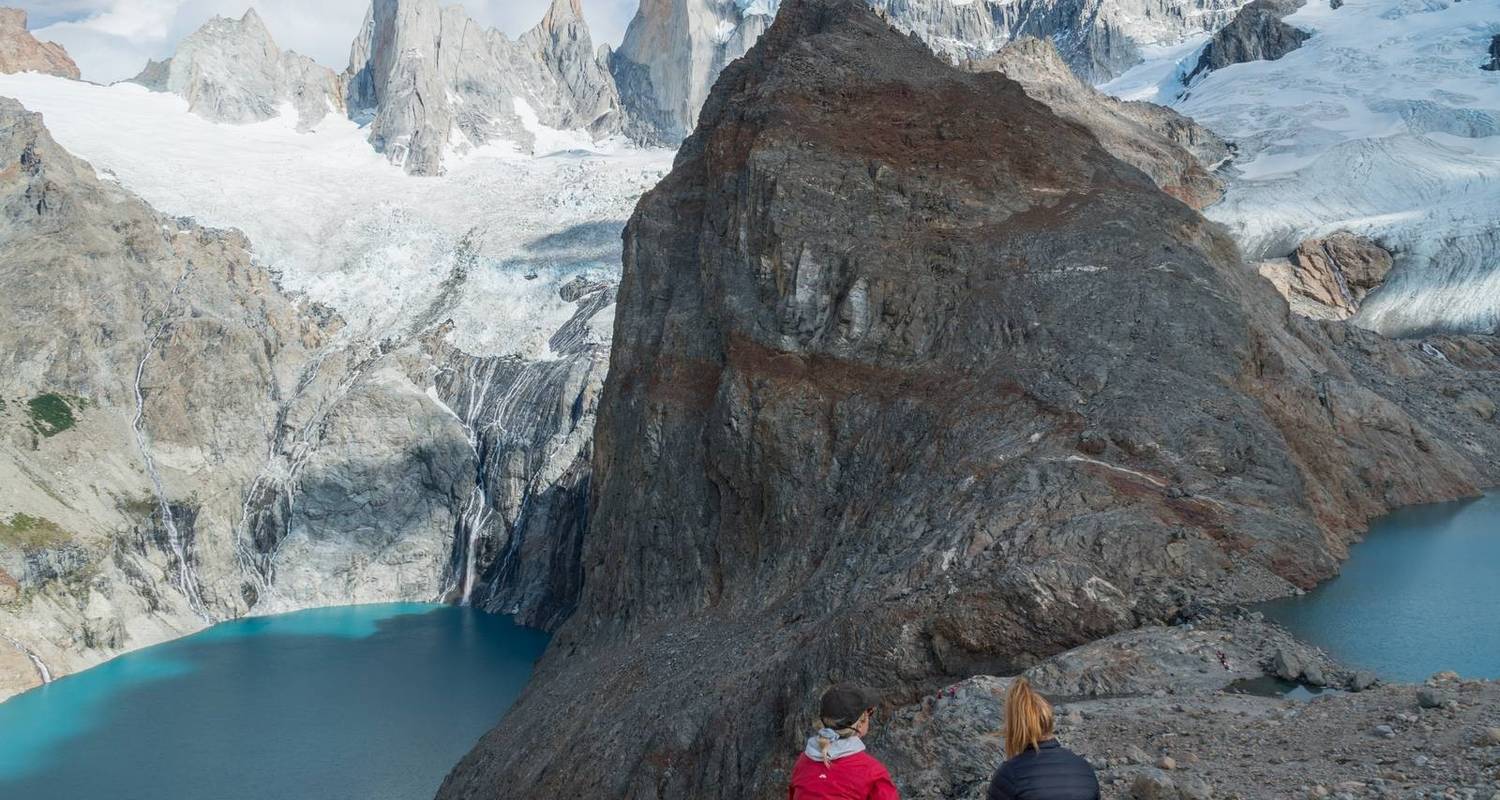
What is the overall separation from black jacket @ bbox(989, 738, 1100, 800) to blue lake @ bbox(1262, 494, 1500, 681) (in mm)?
11353

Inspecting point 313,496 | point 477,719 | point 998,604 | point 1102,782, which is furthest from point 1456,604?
point 313,496

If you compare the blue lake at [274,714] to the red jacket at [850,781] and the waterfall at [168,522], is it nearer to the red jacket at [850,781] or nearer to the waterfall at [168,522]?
the waterfall at [168,522]

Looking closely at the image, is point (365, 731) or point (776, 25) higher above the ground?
point (776, 25)

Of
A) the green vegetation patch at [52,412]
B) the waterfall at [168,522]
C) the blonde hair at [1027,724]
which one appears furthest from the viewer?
the waterfall at [168,522]

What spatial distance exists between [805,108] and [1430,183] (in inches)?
2854

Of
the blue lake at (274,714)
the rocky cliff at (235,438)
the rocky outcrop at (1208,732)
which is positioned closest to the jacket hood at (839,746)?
the rocky outcrop at (1208,732)

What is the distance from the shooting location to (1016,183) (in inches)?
1243

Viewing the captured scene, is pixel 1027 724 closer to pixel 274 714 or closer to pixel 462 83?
pixel 274 714

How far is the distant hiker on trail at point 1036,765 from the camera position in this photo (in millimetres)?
6961

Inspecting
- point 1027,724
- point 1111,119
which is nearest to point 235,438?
point 1111,119

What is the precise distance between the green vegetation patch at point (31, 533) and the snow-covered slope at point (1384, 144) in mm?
70895

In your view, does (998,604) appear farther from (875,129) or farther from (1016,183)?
(875,129)

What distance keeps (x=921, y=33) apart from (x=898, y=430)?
154m

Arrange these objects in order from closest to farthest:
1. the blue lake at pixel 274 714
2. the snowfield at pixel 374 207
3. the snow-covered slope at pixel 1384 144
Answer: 1. the blue lake at pixel 274 714
2. the snow-covered slope at pixel 1384 144
3. the snowfield at pixel 374 207
